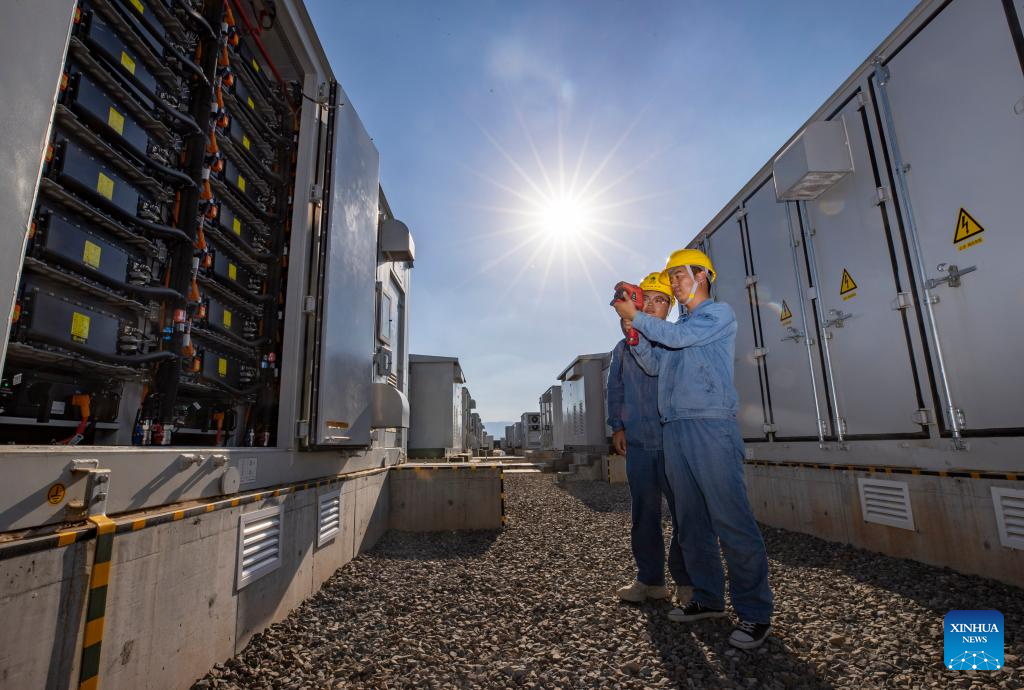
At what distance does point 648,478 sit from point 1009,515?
2549 mm

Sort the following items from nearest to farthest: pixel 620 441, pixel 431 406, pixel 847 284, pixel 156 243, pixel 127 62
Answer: pixel 127 62, pixel 156 243, pixel 620 441, pixel 847 284, pixel 431 406

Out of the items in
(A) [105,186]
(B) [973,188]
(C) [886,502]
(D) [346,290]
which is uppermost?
(B) [973,188]

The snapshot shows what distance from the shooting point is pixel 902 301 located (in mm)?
4488

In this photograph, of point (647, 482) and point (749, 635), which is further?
point (647, 482)

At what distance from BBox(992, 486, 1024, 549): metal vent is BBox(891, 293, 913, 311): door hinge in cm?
157

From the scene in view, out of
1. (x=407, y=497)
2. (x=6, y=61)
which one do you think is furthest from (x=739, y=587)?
(x=407, y=497)

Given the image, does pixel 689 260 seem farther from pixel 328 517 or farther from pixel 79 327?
pixel 79 327

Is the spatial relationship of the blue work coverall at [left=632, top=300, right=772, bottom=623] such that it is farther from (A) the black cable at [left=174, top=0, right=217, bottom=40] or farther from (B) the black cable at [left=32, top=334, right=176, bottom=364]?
(A) the black cable at [left=174, top=0, right=217, bottom=40]

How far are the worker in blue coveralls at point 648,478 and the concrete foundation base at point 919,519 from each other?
2.30 metres

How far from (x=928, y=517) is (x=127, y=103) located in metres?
6.94

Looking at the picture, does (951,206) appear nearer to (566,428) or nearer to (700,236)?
(700,236)

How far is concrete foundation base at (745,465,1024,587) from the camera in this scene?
383 cm

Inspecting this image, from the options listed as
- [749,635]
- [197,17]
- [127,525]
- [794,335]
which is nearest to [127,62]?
[197,17]

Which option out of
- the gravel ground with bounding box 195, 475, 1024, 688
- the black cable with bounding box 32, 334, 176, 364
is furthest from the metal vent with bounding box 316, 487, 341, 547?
the black cable with bounding box 32, 334, 176, 364
